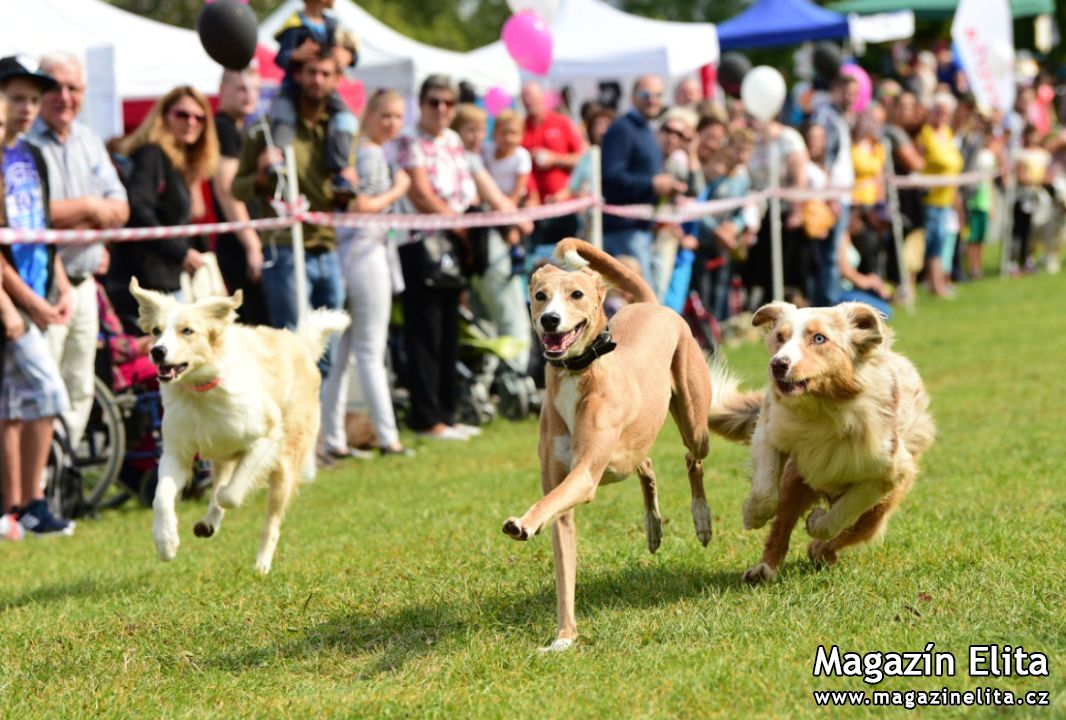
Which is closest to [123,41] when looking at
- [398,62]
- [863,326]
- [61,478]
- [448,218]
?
[398,62]

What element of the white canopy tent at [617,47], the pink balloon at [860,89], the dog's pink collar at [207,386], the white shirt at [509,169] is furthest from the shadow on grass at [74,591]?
the white canopy tent at [617,47]

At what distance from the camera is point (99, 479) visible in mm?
8867

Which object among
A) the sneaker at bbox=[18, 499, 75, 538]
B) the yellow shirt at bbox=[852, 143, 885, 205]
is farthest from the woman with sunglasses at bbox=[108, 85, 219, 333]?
the yellow shirt at bbox=[852, 143, 885, 205]

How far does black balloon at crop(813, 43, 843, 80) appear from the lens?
788 inches

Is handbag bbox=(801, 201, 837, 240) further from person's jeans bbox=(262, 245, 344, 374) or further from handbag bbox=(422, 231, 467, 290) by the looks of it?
person's jeans bbox=(262, 245, 344, 374)

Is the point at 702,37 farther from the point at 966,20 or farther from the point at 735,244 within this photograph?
the point at 735,244

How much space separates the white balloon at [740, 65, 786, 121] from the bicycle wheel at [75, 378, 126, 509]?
30.3ft

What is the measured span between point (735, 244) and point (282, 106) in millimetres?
6465

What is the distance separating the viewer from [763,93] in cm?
1605

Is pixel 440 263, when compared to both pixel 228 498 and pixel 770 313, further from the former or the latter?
pixel 770 313

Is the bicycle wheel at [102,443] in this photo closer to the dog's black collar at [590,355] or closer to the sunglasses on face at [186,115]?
the sunglasses on face at [186,115]

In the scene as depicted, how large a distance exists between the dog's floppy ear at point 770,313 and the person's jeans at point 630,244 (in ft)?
21.7

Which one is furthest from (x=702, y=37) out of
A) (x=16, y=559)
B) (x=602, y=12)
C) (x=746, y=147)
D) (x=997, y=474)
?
(x=16, y=559)

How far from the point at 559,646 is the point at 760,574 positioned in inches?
44.0
